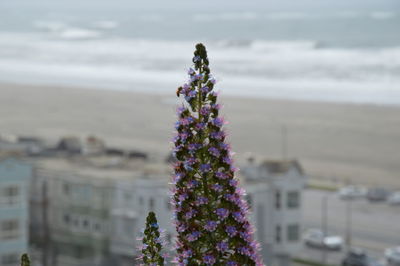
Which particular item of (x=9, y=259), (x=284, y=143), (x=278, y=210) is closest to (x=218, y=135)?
(x=9, y=259)

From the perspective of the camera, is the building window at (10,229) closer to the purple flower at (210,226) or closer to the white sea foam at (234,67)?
the purple flower at (210,226)

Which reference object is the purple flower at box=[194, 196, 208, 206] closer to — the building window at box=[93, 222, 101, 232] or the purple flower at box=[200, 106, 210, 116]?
the purple flower at box=[200, 106, 210, 116]

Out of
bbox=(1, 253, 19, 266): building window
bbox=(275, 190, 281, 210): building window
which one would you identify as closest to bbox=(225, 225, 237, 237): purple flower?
bbox=(1, 253, 19, 266): building window

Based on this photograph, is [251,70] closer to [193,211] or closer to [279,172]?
[279,172]

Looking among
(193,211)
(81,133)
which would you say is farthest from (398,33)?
(193,211)

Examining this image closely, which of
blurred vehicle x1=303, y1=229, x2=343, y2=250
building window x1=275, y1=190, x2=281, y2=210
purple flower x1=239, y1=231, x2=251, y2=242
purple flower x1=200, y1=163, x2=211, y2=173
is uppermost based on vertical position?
purple flower x1=200, y1=163, x2=211, y2=173
